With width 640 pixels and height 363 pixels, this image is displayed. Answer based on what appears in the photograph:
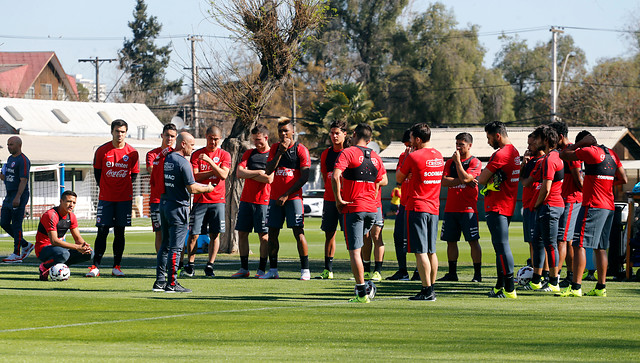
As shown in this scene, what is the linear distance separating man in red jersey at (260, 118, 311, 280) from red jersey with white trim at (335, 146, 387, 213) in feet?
8.40

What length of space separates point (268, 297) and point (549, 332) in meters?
3.83

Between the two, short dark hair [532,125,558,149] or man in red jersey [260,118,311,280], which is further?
man in red jersey [260,118,311,280]

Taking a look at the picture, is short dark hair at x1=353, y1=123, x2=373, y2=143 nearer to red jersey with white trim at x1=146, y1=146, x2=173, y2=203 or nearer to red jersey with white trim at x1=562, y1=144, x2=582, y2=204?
red jersey with white trim at x1=562, y1=144, x2=582, y2=204

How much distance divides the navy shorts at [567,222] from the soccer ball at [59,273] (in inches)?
258

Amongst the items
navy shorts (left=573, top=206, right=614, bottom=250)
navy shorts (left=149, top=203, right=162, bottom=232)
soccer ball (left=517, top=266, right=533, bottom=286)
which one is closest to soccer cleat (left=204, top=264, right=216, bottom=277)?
navy shorts (left=149, top=203, right=162, bottom=232)

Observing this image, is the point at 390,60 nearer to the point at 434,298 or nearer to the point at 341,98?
the point at 341,98

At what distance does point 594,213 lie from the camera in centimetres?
1160

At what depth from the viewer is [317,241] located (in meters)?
25.8

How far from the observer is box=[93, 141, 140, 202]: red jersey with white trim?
1405 centimetres

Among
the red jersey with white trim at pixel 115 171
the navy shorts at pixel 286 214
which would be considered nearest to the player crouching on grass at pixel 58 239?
the red jersey with white trim at pixel 115 171

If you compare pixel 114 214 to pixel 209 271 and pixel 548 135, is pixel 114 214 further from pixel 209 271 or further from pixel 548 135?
pixel 548 135

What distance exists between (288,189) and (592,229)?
414 centimetres

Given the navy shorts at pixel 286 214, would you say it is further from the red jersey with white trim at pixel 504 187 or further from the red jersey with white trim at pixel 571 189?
the red jersey with white trim at pixel 571 189

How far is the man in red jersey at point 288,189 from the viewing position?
1323 cm
